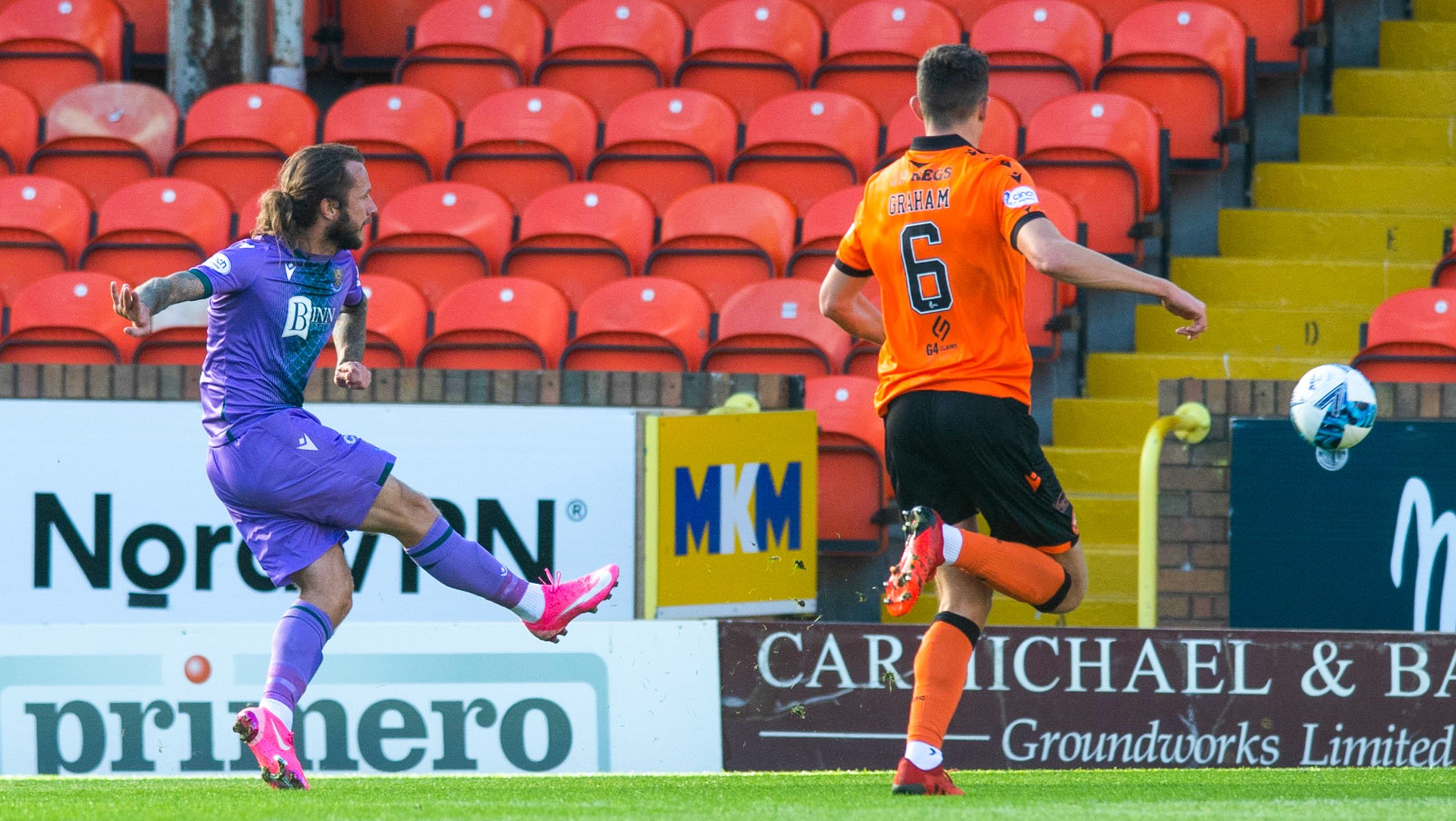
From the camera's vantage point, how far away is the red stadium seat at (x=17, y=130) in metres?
9.88

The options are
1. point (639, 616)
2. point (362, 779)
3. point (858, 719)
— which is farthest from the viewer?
point (639, 616)

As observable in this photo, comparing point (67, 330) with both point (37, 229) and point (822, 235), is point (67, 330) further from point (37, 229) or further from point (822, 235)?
point (822, 235)

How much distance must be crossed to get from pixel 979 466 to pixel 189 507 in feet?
12.3

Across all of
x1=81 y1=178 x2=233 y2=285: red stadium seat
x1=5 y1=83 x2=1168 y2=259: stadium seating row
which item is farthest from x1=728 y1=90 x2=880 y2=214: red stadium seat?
x1=81 y1=178 x2=233 y2=285: red stadium seat

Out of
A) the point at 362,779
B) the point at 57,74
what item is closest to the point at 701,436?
the point at 362,779

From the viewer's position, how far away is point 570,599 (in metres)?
4.57

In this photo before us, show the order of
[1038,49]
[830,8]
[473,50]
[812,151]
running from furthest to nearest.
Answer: [830,8] → [473,50] → [1038,49] → [812,151]

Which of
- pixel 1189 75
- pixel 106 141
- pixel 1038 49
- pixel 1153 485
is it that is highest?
pixel 1038 49

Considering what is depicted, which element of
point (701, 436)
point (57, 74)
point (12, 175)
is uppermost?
point (57, 74)

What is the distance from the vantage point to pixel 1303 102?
32.0 feet

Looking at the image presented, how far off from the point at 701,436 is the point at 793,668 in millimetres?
1101

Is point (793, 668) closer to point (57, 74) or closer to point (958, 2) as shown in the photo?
point (958, 2)

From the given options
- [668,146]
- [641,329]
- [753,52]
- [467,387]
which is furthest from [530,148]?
[467,387]

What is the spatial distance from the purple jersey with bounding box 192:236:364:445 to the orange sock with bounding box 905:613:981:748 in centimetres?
167
